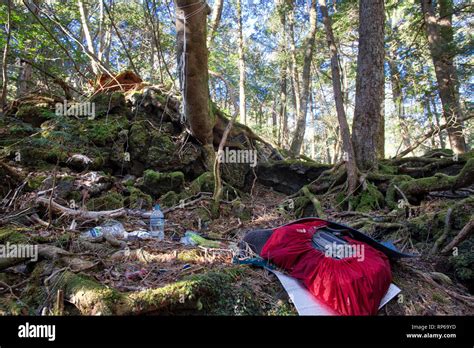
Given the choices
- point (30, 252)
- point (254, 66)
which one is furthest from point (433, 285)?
point (254, 66)

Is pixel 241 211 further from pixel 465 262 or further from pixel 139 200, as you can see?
pixel 465 262

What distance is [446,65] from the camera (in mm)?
8828

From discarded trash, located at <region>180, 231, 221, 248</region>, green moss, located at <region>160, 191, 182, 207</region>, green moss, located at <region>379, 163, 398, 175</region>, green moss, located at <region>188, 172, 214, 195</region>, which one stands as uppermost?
green moss, located at <region>379, 163, 398, 175</region>

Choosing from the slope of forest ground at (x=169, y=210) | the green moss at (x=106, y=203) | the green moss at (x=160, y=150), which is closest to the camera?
the slope of forest ground at (x=169, y=210)

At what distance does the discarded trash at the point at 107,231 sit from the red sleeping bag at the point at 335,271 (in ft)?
6.43

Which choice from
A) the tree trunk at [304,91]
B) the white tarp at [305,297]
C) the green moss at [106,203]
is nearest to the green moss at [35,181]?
the green moss at [106,203]

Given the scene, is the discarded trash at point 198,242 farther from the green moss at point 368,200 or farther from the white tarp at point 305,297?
the green moss at point 368,200

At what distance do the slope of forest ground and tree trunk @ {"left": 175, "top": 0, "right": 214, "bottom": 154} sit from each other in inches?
41.2

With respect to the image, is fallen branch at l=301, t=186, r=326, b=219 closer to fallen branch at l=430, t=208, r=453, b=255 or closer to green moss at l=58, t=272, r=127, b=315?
fallen branch at l=430, t=208, r=453, b=255

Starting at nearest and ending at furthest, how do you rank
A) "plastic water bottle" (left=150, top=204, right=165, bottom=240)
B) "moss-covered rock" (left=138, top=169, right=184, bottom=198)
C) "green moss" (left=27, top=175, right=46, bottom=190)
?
"plastic water bottle" (left=150, top=204, right=165, bottom=240), "green moss" (left=27, top=175, right=46, bottom=190), "moss-covered rock" (left=138, top=169, right=184, bottom=198)

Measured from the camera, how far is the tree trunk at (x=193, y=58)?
5.11m

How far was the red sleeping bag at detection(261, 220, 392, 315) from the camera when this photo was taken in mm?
2402

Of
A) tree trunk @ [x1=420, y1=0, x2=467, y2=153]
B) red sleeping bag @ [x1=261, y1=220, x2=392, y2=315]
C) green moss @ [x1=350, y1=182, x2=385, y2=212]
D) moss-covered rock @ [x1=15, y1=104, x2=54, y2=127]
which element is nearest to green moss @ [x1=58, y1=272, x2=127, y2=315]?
red sleeping bag @ [x1=261, y1=220, x2=392, y2=315]

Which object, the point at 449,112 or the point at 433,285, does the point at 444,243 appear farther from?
the point at 449,112
